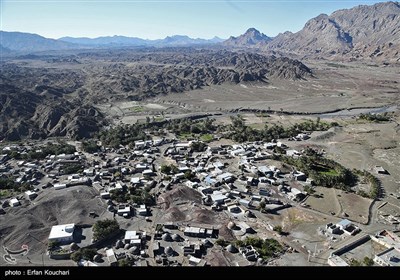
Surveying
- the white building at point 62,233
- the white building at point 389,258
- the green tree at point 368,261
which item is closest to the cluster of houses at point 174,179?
the white building at point 62,233

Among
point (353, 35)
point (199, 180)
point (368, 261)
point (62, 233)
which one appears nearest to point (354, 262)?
point (368, 261)

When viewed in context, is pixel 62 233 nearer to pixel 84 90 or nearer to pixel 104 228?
pixel 104 228

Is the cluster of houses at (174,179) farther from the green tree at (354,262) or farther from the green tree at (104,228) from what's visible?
the green tree at (354,262)

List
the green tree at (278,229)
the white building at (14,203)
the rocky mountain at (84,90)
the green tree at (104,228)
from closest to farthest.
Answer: the green tree at (104,228) → the green tree at (278,229) → the white building at (14,203) → the rocky mountain at (84,90)

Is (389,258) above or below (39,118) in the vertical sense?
below

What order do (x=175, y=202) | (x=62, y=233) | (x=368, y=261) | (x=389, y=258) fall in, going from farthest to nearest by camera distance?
(x=175, y=202), (x=62, y=233), (x=389, y=258), (x=368, y=261)

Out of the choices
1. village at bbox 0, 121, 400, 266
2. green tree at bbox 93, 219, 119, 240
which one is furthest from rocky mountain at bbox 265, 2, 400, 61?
green tree at bbox 93, 219, 119, 240

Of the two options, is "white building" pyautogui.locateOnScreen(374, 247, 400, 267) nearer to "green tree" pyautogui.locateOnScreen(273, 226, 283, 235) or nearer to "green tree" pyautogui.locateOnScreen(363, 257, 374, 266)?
"green tree" pyautogui.locateOnScreen(363, 257, 374, 266)
